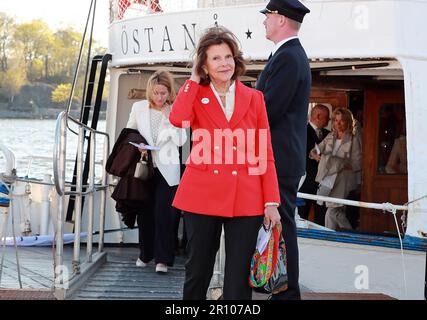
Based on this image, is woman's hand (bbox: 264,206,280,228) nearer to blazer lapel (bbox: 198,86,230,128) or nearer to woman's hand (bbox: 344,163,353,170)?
blazer lapel (bbox: 198,86,230,128)

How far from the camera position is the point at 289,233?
5.14 meters

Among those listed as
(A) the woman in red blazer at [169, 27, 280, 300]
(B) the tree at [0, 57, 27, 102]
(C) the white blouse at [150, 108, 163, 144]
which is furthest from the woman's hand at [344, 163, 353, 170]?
(B) the tree at [0, 57, 27, 102]

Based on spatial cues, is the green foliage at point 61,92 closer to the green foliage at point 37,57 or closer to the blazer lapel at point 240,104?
the green foliage at point 37,57

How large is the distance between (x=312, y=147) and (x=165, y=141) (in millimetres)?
2354

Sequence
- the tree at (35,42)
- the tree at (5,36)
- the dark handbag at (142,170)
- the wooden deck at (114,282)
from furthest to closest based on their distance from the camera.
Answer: the tree at (35,42) < the tree at (5,36) < the dark handbag at (142,170) < the wooden deck at (114,282)

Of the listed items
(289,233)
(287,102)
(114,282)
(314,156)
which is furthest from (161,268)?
(287,102)

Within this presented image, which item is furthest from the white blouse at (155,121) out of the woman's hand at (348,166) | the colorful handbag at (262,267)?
the colorful handbag at (262,267)

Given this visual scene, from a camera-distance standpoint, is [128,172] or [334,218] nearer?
[128,172]

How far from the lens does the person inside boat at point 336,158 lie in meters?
9.33

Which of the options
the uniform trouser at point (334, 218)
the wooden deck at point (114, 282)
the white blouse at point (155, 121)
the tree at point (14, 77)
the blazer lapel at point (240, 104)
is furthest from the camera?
the tree at point (14, 77)

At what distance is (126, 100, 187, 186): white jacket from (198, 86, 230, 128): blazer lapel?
9.35ft

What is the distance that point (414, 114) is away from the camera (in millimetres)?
7230

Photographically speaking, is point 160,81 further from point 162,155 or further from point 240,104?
point 240,104
